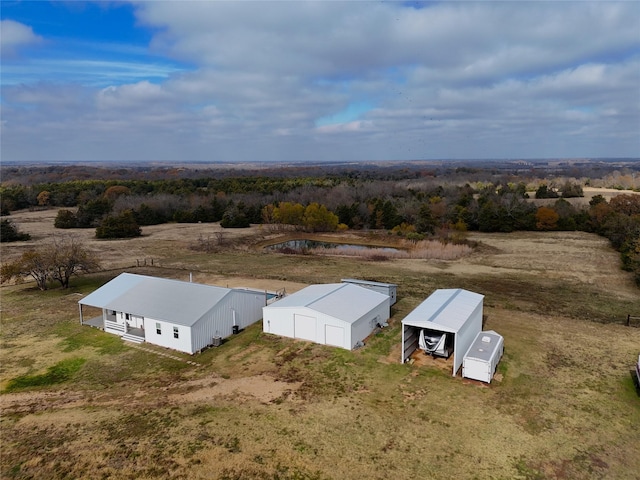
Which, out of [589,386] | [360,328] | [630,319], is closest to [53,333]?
[360,328]

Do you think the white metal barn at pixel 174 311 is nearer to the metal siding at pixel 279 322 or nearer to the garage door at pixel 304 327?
the metal siding at pixel 279 322

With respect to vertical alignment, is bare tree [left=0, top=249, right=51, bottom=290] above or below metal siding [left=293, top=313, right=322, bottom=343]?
above

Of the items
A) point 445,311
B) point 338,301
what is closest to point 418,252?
point 338,301

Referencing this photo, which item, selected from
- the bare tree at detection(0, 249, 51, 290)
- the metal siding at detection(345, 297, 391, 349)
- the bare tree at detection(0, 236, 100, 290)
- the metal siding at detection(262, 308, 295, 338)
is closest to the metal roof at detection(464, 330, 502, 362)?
the metal siding at detection(345, 297, 391, 349)

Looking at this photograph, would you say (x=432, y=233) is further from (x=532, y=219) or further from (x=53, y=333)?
(x=53, y=333)

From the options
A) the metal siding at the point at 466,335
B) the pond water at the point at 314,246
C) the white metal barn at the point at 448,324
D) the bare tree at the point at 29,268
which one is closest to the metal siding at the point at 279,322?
the white metal barn at the point at 448,324

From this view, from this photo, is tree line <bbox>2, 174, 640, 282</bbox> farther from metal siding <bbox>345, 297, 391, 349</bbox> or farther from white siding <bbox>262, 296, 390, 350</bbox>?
white siding <bbox>262, 296, 390, 350</bbox>
